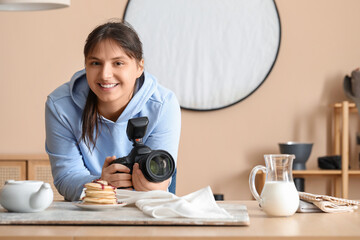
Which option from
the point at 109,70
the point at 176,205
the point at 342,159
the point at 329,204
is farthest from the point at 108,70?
the point at 342,159

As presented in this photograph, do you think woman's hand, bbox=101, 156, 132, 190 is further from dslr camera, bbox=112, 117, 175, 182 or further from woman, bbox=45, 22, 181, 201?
woman, bbox=45, 22, 181, 201

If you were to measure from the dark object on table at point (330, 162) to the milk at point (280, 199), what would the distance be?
80.0 inches

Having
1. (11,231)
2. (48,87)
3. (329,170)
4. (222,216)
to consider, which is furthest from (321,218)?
(48,87)

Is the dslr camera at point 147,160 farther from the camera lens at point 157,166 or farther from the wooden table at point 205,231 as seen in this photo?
the wooden table at point 205,231

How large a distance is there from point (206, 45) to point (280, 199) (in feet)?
7.48

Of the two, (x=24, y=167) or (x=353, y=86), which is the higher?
(x=353, y=86)

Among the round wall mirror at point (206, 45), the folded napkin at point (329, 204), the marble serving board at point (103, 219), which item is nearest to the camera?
the marble serving board at point (103, 219)

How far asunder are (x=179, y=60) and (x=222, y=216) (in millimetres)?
2360

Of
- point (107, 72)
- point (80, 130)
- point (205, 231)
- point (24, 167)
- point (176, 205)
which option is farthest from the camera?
point (24, 167)

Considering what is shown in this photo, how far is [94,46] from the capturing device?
192 centimetres

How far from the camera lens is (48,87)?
3.59 metres

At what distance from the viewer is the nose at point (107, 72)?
1.88m

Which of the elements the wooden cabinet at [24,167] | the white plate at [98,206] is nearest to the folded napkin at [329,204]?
the white plate at [98,206]

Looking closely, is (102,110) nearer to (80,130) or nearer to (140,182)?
(80,130)
